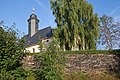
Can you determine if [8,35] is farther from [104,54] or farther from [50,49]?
[104,54]

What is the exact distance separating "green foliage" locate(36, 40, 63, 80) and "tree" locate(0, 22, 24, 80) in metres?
1.11

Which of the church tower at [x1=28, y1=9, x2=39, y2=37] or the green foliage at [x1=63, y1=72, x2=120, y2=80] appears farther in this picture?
the church tower at [x1=28, y1=9, x2=39, y2=37]

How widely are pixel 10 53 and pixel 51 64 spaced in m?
2.13

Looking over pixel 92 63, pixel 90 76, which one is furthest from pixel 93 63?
pixel 90 76

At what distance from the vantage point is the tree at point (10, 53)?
12828 millimetres

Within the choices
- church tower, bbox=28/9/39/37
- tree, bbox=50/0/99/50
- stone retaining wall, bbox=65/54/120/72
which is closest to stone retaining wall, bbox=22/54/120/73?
stone retaining wall, bbox=65/54/120/72

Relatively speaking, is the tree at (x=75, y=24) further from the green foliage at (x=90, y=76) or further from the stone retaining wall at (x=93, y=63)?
the green foliage at (x=90, y=76)

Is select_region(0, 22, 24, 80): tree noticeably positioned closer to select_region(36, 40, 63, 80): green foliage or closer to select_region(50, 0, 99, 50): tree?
select_region(36, 40, 63, 80): green foliage

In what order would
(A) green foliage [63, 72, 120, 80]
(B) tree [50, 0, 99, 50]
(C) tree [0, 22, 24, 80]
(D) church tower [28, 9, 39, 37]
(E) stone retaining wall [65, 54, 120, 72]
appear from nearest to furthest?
(C) tree [0, 22, 24, 80], (A) green foliage [63, 72, 120, 80], (E) stone retaining wall [65, 54, 120, 72], (B) tree [50, 0, 99, 50], (D) church tower [28, 9, 39, 37]

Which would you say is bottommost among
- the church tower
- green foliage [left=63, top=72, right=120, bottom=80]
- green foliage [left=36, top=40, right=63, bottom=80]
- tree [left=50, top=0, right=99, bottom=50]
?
green foliage [left=63, top=72, right=120, bottom=80]

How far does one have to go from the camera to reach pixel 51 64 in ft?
43.4

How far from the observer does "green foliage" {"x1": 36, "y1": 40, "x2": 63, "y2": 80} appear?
42.7 ft

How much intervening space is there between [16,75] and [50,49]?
7.35 ft

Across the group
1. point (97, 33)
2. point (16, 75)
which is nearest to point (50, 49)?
point (16, 75)
